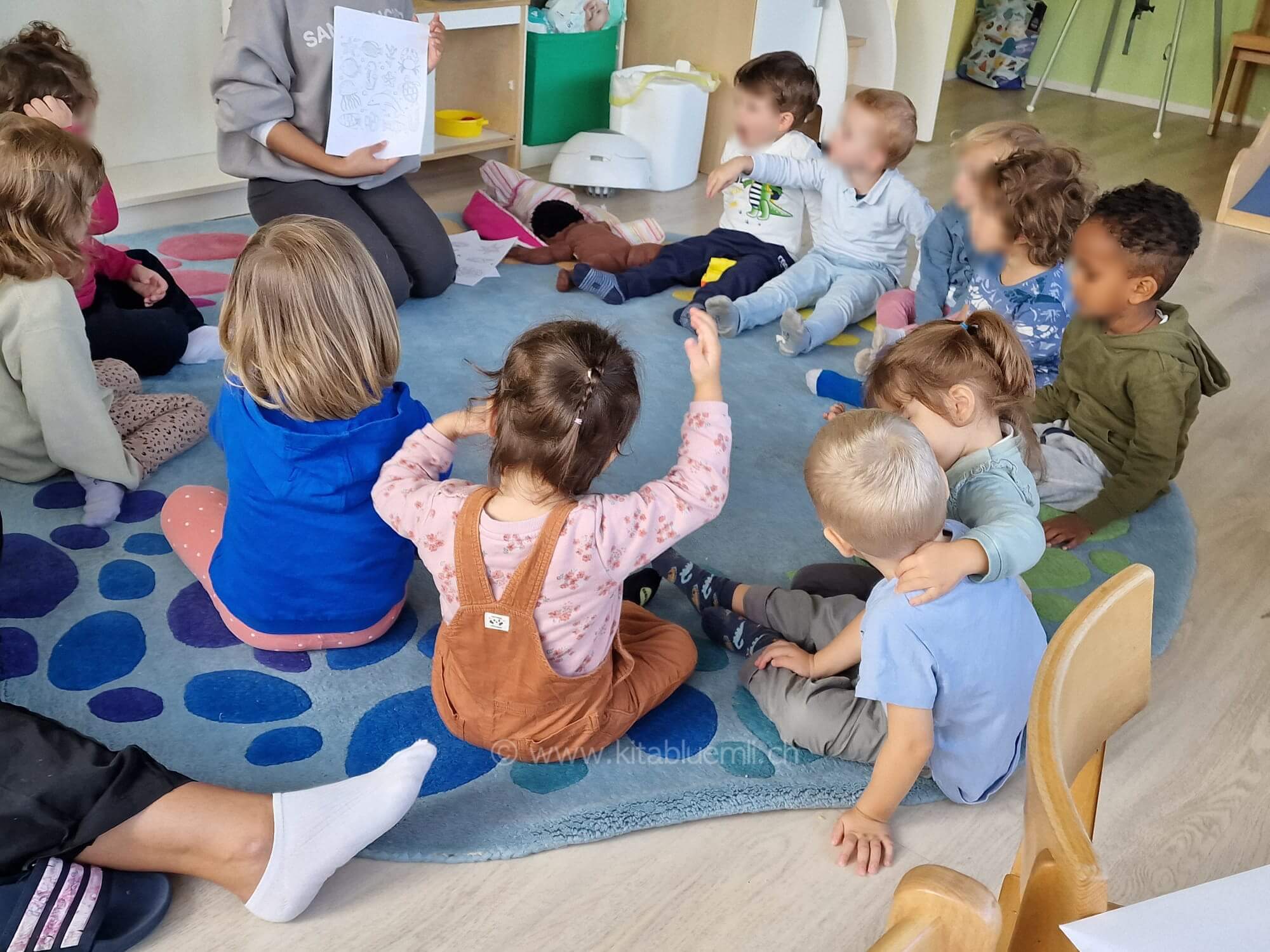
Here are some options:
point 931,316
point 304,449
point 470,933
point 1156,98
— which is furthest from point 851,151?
point 1156,98

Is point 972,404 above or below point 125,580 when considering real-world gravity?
above

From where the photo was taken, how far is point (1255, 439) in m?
2.34

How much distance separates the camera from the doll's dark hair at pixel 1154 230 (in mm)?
1852

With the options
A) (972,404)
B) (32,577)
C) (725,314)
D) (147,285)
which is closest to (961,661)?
(972,404)

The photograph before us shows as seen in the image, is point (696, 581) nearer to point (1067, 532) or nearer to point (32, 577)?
point (1067, 532)

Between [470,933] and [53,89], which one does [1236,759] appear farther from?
[53,89]

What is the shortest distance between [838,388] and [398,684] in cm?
120

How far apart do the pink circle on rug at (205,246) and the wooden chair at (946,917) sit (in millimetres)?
2557

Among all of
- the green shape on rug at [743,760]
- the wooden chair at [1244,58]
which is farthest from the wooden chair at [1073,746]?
the wooden chair at [1244,58]

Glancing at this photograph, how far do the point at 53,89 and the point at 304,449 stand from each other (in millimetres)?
1226

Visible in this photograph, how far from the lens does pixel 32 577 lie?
64.1 inches

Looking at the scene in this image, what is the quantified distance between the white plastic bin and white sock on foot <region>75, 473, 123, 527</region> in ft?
7.20

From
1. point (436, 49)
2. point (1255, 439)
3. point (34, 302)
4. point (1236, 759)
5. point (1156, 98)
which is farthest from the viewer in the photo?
point (1156, 98)

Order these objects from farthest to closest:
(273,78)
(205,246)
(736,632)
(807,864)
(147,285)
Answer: (205,246) → (273,78) → (147,285) → (736,632) → (807,864)
